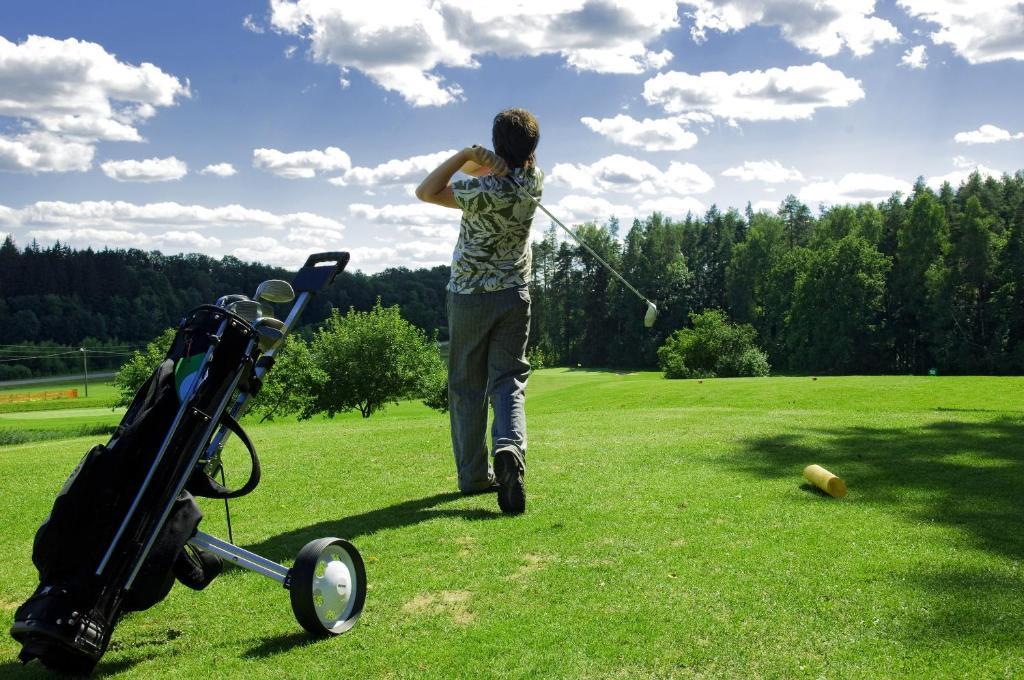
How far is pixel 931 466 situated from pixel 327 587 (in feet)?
18.4

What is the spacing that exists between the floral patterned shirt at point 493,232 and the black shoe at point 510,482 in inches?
52.0

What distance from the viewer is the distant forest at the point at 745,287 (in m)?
69.8

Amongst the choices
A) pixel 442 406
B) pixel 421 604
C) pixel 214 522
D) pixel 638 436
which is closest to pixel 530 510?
pixel 421 604

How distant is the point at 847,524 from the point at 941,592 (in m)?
1.25

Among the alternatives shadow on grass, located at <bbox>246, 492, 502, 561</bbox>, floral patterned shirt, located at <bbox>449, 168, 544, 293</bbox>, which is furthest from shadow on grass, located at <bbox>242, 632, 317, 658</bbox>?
floral patterned shirt, located at <bbox>449, 168, 544, 293</bbox>

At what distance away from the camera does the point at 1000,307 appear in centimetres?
6794

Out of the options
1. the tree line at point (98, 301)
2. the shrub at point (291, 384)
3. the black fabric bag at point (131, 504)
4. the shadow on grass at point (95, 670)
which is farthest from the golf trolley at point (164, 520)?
the tree line at point (98, 301)

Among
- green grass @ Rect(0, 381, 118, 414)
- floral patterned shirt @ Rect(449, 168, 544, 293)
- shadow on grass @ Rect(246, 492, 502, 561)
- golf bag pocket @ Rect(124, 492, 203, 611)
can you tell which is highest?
floral patterned shirt @ Rect(449, 168, 544, 293)

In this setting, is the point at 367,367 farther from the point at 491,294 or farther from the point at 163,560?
the point at 163,560

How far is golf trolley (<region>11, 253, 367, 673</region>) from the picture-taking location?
3.22 meters

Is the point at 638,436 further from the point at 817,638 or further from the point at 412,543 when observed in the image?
the point at 817,638

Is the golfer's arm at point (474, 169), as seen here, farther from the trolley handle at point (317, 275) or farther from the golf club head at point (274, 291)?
the golf club head at point (274, 291)

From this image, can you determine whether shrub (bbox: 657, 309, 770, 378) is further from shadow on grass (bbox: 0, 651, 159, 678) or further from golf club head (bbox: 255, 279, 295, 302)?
shadow on grass (bbox: 0, 651, 159, 678)

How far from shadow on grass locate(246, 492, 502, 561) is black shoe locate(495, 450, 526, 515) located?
108mm
